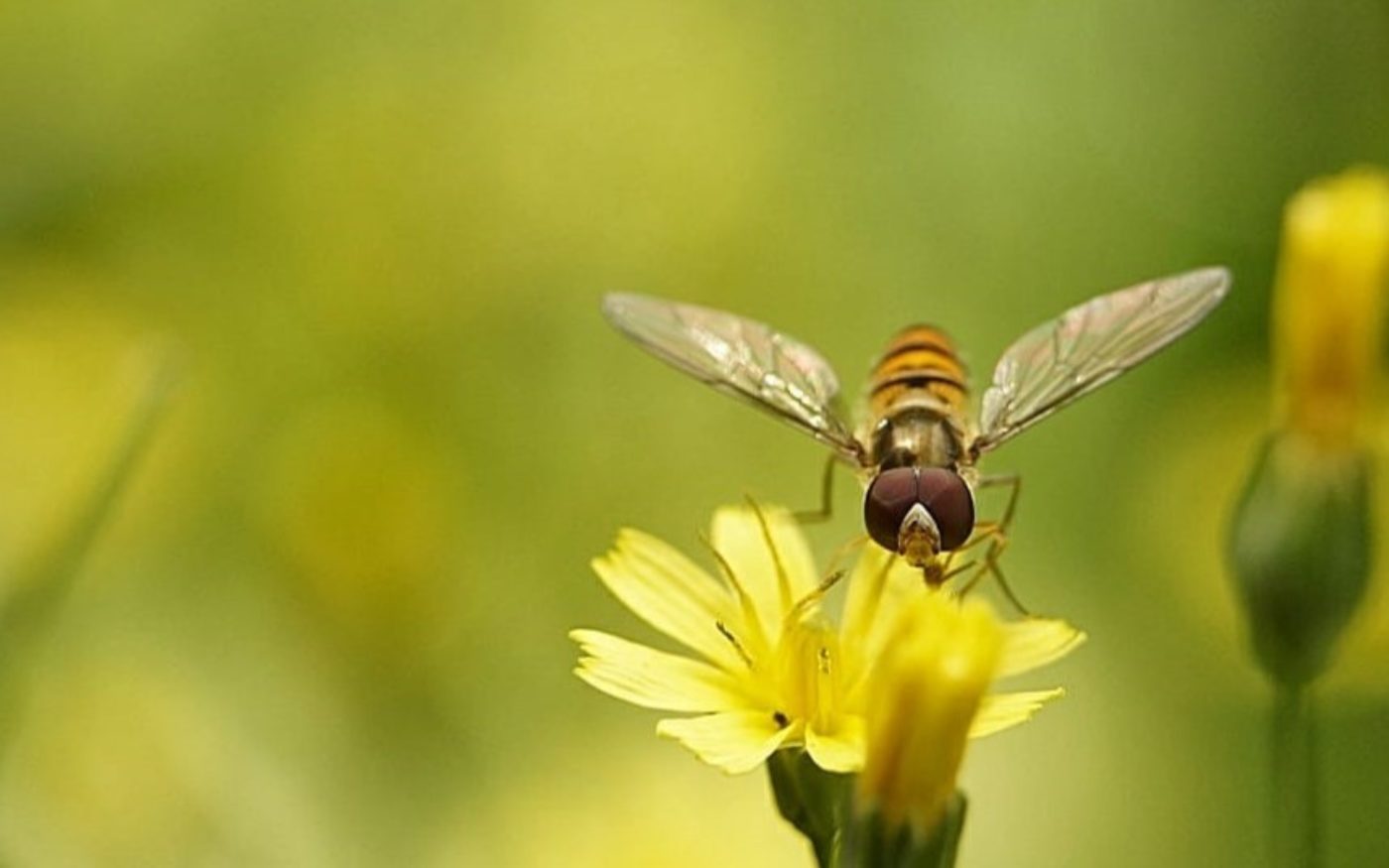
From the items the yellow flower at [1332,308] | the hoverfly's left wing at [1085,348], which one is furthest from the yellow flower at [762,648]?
the yellow flower at [1332,308]

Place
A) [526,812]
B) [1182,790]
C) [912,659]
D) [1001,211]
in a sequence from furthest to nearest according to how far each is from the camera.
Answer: [1001,211] → [1182,790] → [526,812] → [912,659]

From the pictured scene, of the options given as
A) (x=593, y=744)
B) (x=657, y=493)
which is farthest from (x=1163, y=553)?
(x=593, y=744)

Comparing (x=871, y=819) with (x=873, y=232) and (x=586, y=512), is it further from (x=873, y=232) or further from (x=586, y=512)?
(x=873, y=232)

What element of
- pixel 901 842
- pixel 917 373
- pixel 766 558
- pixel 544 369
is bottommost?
pixel 901 842

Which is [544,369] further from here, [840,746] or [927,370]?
[840,746]

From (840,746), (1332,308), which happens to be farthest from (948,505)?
(1332,308)

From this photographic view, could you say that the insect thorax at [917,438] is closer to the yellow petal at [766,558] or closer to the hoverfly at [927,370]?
the hoverfly at [927,370]

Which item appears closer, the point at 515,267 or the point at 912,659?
the point at 912,659
